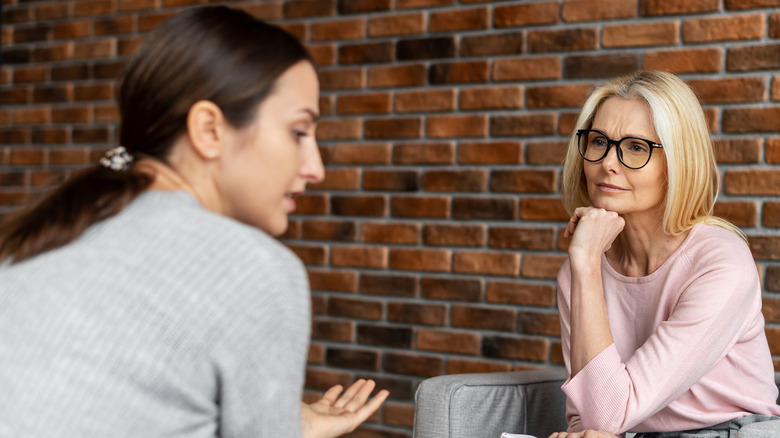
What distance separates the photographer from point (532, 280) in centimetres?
248

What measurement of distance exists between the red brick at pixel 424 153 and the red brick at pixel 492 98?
0.15m

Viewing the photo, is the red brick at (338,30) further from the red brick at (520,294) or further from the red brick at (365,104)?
the red brick at (520,294)

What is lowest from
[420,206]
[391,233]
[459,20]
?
[391,233]

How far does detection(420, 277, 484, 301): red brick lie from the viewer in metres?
2.57

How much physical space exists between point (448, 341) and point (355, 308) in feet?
1.23

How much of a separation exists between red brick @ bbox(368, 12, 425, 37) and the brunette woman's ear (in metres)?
1.73

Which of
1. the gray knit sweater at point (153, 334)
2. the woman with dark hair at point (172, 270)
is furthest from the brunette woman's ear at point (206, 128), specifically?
the gray knit sweater at point (153, 334)

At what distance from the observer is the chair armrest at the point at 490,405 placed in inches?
69.2

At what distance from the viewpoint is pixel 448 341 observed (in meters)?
2.62

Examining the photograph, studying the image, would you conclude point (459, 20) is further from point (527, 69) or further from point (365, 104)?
point (365, 104)

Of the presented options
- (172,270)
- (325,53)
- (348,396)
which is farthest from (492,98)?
(172,270)

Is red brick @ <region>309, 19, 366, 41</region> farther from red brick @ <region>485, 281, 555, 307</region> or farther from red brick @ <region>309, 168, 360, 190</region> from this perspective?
red brick @ <region>485, 281, 555, 307</region>

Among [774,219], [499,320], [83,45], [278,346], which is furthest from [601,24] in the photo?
[83,45]

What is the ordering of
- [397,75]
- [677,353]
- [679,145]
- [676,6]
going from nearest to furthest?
[677,353] → [679,145] → [676,6] → [397,75]
